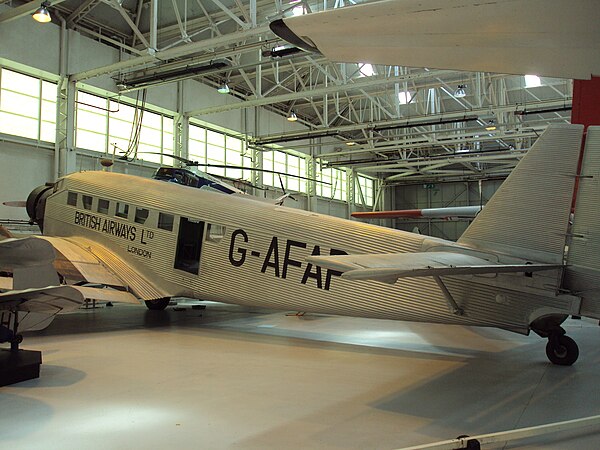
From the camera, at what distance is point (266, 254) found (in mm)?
8398

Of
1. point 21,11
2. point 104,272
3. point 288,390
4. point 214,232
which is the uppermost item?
point 21,11

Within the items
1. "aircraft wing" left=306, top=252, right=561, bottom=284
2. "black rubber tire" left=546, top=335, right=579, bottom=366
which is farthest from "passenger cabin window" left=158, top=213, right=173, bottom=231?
"black rubber tire" left=546, top=335, right=579, bottom=366

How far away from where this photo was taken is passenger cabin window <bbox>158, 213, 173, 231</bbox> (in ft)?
32.0

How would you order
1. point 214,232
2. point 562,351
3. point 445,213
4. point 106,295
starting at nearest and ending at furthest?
1. point 562,351
2. point 106,295
3. point 214,232
4. point 445,213

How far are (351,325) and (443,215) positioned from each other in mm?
9180

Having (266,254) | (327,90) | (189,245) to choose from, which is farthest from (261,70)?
(266,254)

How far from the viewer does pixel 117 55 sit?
60.7 feet

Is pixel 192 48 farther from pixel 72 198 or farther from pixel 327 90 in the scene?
pixel 327 90

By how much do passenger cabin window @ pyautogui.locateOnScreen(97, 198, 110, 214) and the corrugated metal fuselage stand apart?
0.13 ft

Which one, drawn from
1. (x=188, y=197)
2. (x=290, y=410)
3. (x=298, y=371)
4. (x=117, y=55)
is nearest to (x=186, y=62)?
(x=117, y=55)

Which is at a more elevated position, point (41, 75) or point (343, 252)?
point (41, 75)

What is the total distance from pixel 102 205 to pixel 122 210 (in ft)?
2.09

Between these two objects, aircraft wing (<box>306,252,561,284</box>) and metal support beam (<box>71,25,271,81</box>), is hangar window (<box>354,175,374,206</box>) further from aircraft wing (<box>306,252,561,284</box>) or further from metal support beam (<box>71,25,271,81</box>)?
aircraft wing (<box>306,252,561,284</box>)

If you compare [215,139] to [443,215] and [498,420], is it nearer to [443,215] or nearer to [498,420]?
[443,215]
